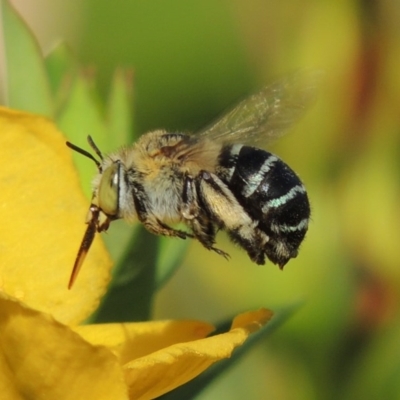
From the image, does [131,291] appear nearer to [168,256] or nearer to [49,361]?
[168,256]

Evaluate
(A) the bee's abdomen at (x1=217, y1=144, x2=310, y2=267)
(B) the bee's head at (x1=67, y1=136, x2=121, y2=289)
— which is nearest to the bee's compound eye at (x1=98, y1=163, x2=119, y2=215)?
(B) the bee's head at (x1=67, y1=136, x2=121, y2=289)

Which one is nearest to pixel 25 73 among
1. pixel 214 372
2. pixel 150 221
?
pixel 150 221

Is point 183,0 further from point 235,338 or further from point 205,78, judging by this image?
point 235,338

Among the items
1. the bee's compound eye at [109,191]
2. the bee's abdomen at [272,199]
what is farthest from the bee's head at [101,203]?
the bee's abdomen at [272,199]

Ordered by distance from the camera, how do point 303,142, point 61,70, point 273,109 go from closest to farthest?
point 61,70, point 273,109, point 303,142

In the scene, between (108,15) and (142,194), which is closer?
(142,194)

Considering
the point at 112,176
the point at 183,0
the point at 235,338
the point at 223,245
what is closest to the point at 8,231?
the point at 112,176
